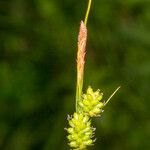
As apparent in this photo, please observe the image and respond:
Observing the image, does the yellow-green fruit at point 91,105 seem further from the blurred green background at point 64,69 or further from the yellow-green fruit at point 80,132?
the blurred green background at point 64,69

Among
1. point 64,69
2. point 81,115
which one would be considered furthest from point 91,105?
point 64,69

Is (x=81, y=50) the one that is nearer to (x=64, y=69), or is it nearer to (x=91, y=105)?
(x=91, y=105)

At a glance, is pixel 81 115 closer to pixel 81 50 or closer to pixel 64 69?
pixel 81 50

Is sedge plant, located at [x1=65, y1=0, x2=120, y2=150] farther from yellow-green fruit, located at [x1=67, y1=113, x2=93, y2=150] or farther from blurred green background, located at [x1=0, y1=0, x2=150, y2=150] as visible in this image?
blurred green background, located at [x1=0, y1=0, x2=150, y2=150]

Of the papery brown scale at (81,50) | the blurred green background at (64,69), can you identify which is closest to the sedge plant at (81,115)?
the papery brown scale at (81,50)

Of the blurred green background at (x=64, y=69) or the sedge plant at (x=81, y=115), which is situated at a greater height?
the blurred green background at (x=64, y=69)

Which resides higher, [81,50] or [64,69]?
[64,69]

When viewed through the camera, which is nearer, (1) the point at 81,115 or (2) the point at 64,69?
(1) the point at 81,115

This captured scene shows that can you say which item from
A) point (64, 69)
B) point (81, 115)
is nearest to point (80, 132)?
point (81, 115)

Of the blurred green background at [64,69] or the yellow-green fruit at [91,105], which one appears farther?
the blurred green background at [64,69]
